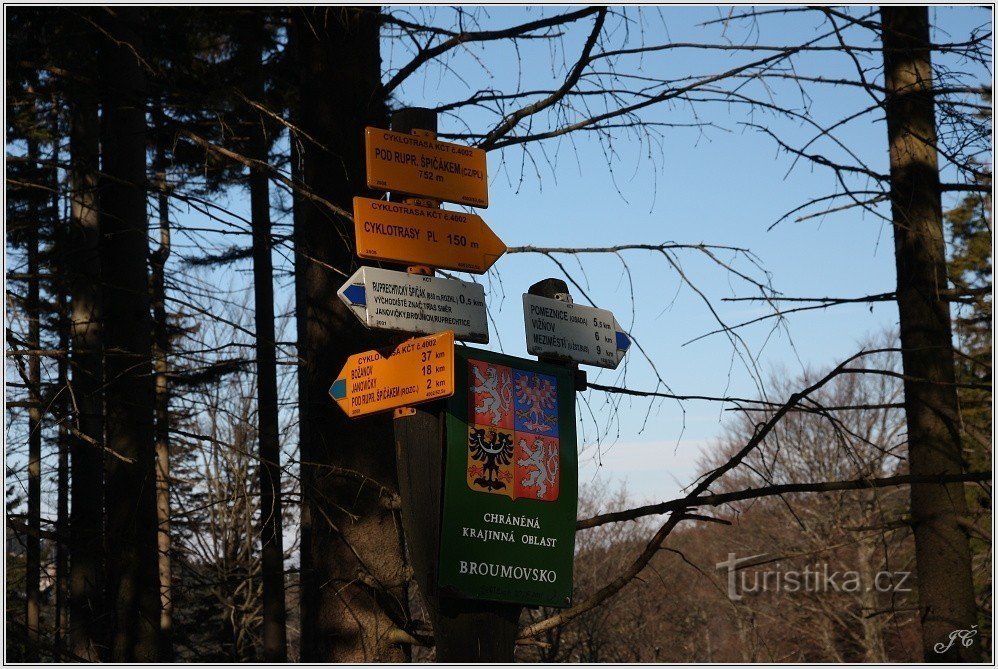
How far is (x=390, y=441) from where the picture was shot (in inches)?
215

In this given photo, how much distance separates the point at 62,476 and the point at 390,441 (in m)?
15.6

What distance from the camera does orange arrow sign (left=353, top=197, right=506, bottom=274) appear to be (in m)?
4.46

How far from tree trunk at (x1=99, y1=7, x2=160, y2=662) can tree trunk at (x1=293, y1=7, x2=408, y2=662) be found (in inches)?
98.5

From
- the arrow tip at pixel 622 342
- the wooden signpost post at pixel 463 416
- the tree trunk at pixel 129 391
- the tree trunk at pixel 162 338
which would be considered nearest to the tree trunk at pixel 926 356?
the arrow tip at pixel 622 342

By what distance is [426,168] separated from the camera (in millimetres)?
4723

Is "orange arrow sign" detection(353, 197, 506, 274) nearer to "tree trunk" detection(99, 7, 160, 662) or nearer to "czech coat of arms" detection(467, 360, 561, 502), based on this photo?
"czech coat of arms" detection(467, 360, 561, 502)

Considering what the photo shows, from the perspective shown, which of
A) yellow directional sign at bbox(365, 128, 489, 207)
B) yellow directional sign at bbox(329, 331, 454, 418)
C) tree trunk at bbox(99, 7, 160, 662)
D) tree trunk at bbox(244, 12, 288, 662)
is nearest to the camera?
yellow directional sign at bbox(329, 331, 454, 418)

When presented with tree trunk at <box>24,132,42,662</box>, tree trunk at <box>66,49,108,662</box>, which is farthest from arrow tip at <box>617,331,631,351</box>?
tree trunk at <box>66,49,108,662</box>

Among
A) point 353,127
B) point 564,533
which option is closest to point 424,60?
point 353,127

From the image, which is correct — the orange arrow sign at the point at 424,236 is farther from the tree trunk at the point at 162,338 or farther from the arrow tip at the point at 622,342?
the tree trunk at the point at 162,338

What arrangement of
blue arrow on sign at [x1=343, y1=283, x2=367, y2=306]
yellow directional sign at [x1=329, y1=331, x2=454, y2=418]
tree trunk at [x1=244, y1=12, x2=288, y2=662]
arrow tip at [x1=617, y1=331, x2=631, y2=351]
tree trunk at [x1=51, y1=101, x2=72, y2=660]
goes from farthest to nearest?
tree trunk at [x1=244, y1=12, x2=288, y2=662] → tree trunk at [x1=51, y1=101, x2=72, y2=660] → arrow tip at [x1=617, y1=331, x2=631, y2=351] → blue arrow on sign at [x1=343, y1=283, x2=367, y2=306] → yellow directional sign at [x1=329, y1=331, x2=454, y2=418]

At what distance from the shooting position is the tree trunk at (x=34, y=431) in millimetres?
5824

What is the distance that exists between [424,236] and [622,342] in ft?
3.07

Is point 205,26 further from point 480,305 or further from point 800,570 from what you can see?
point 800,570
